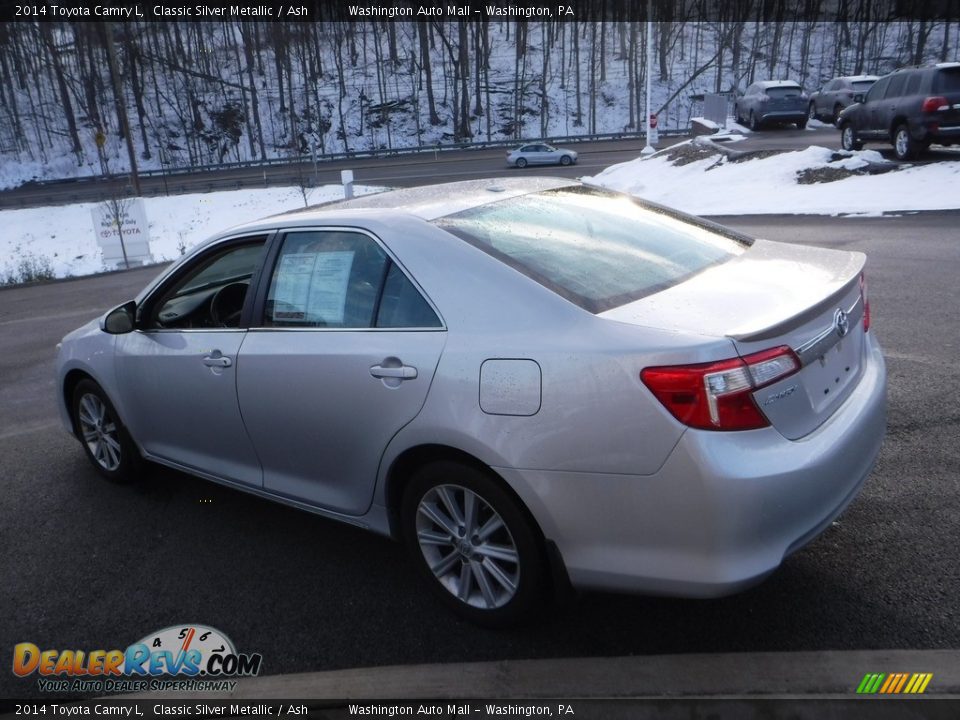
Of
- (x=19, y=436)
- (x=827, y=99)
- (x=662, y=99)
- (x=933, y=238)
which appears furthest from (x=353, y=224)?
(x=662, y=99)

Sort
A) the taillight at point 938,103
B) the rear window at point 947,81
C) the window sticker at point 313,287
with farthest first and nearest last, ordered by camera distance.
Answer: the rear window at point 947,81
the taillight at point 938,103
the window sticker at point 313,287

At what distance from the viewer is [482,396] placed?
279cm

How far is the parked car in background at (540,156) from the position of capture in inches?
1564

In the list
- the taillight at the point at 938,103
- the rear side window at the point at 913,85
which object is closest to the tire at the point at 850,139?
the rear side window at the point at 913,85

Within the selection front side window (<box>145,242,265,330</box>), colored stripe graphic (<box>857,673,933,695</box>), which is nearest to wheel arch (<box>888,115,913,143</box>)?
front side window (<box>145,242,265,330</box>)

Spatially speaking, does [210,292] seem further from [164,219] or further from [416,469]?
[164,219]

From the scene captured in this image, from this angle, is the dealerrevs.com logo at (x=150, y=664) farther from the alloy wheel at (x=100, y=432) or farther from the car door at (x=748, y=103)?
the car door at (x=748, y=103)

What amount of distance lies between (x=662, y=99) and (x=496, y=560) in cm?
7571

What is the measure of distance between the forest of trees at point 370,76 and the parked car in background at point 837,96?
34.1 m

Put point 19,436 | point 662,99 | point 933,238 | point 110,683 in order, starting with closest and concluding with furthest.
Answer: point 110,683
point 19,436
point 933,238
point 662,99

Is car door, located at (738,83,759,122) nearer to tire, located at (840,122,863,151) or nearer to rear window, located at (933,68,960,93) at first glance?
tire, located at (840,122,863,151)

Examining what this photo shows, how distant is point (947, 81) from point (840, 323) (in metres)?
16.1

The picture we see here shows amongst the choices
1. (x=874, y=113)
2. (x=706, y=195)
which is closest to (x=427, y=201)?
(x=706, y=195)

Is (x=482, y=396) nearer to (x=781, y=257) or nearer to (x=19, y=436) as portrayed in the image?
(x=781, y=257)
